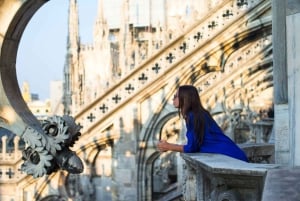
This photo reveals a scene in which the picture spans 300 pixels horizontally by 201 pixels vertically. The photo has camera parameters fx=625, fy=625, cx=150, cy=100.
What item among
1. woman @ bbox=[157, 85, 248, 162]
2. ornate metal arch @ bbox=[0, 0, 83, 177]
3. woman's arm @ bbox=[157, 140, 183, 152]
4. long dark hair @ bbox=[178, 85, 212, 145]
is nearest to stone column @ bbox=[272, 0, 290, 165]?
woman @ bbox=[157, 85, 248, 162]

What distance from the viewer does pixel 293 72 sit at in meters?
3.05

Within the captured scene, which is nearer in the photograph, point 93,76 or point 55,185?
point 55,185

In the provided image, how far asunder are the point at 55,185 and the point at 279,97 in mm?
10378

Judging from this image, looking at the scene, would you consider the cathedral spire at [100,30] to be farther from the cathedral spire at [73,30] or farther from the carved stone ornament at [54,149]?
the carved stone ornament at [54,149]

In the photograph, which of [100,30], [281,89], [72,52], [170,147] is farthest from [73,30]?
[281,89]

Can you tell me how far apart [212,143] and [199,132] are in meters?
0.09

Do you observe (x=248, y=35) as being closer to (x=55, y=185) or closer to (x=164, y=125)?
(x=164, y=125)

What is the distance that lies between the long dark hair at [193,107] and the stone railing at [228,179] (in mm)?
444

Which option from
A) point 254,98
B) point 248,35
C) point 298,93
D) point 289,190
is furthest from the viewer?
point 254,98

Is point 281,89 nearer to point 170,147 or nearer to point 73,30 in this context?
point 170,147

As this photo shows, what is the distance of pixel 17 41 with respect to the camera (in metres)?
3.23

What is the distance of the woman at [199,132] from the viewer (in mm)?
3323

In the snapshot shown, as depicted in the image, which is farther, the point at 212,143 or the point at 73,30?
the point at 73,30

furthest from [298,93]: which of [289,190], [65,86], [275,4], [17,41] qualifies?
[65,86]
